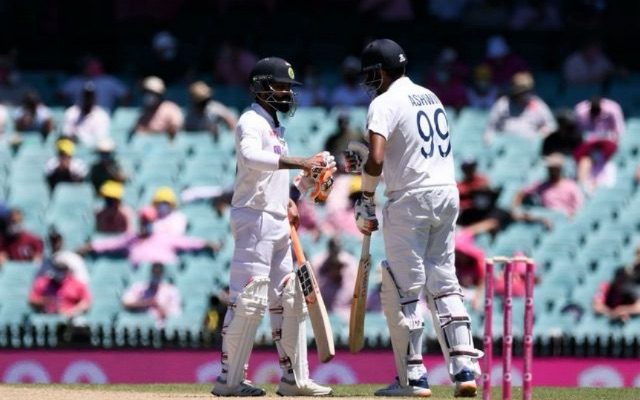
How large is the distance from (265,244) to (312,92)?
918cm

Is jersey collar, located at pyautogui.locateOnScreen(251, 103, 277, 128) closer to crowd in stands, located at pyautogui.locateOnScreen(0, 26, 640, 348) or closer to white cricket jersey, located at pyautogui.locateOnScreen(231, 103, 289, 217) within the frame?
white cricket jersey, located at pyautogui.locateOnScreen(231, 103, 289, 217)

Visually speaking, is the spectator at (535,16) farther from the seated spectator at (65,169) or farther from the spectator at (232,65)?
the seated spectator at (65,169)

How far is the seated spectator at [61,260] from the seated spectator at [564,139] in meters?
5.03

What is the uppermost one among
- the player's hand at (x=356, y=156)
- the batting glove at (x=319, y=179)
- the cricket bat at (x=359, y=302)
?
the player's hand at (x=356, y=156)

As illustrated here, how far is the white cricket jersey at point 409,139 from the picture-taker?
1038cm

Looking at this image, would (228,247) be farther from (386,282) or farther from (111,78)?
(386,282)

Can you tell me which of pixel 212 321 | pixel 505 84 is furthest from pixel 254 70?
pixel 505 84

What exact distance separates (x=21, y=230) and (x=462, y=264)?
4.58 meters

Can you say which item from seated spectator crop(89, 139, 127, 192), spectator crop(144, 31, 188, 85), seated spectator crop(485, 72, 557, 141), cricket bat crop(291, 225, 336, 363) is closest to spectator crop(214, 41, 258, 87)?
spectator crop(144, 31, 188, 85)

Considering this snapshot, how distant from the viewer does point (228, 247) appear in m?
17.0

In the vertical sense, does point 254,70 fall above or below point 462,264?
above

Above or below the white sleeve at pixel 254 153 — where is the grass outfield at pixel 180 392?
below

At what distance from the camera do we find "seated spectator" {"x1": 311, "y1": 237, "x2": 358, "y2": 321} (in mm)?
15766

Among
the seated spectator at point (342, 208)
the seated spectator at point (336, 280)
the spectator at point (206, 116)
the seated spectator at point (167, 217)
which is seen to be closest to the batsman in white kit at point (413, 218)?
the seated spectator at point (336, 280)
